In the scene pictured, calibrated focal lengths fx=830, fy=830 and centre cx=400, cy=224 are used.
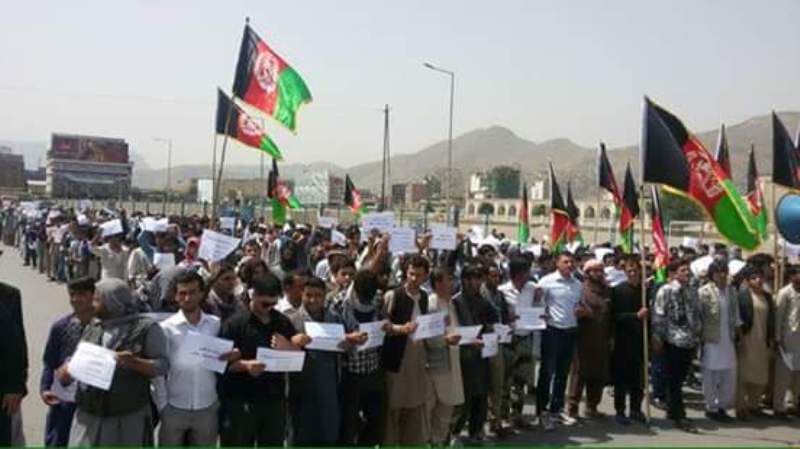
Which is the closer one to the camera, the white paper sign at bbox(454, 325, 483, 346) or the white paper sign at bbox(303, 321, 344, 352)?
the white paper sign at bbox(303, 321, 344, 352)

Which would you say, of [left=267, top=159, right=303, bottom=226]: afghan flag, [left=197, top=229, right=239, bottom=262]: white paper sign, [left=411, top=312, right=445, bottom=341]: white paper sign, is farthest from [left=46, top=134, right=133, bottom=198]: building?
[left=411, top=312, right=445, bottom=341]: white paper sign

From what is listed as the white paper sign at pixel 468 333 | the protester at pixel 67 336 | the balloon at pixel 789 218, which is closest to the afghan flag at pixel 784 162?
the balloon at pixel 789 218

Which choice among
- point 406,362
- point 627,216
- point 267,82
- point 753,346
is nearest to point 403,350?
point 406,362

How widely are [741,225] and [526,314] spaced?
298cm

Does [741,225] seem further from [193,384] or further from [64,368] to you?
[64,368]

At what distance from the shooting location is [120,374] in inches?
179

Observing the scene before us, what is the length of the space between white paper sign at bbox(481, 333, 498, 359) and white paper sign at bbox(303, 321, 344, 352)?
5.91ft

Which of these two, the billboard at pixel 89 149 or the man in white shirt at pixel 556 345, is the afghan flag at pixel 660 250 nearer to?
the man in white shirt at pixel 556 345

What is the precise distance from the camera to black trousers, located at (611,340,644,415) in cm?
864

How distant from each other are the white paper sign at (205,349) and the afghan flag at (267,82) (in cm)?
701

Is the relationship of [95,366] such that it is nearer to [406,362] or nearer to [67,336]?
[67,336]

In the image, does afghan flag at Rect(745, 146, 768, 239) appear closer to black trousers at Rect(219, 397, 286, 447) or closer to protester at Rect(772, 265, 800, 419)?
protester at Rect(772, 265, 800, 419)

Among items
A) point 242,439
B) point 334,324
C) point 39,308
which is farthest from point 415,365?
point 39,308

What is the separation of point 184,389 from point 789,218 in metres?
8.65
